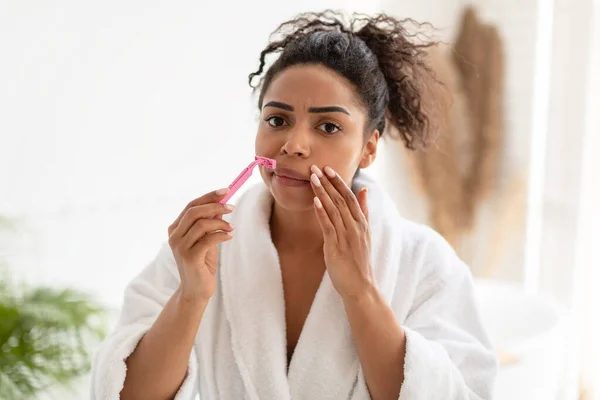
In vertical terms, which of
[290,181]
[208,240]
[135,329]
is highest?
[290,181]

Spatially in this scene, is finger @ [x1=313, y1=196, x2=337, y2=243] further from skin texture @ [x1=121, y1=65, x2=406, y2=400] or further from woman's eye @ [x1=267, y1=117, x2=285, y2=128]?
woman's eye @ [x1=267, y1=117, x2=285, y2=128]

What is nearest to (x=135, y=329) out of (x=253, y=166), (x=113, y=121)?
(x=253, y=166)

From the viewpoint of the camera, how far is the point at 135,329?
1074 millimetres

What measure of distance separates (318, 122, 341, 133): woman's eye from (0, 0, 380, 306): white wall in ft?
2.69

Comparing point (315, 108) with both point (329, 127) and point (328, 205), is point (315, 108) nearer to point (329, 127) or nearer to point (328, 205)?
point (329, 127)

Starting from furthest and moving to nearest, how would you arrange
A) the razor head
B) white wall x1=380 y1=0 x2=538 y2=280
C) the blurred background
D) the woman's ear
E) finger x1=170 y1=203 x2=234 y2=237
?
white wall x1=380 y1=0 x2=538 y2=280
the blurred background
the woman's ear
the razor head
finger x1=170 y1=203 x2=234 y2=237

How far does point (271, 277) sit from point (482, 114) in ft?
3.77

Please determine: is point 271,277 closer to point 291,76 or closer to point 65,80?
point 291,76

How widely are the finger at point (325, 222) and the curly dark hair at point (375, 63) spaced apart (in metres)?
0.23

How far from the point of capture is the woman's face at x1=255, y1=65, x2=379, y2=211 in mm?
1021

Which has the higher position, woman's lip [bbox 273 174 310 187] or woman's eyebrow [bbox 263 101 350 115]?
woman's eyebrow [bbox 263 101 350 115]

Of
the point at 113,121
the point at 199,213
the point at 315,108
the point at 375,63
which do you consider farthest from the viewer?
the point at 113,121

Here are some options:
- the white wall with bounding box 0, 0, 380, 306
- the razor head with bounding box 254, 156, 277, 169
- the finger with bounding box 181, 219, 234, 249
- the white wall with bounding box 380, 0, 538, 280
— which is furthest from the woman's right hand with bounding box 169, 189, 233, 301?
the white wall with bounding box 380, 0, 538, 280

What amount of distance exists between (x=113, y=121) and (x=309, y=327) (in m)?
0.88
